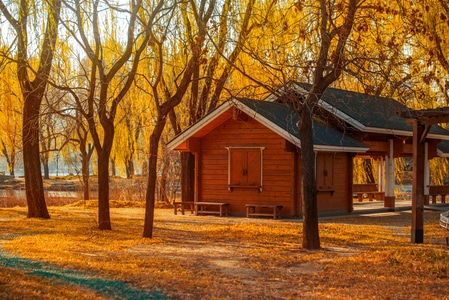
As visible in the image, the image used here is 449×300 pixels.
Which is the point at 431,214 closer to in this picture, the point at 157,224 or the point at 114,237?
the point at 157,224

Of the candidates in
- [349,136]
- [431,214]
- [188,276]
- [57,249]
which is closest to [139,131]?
[349,136]

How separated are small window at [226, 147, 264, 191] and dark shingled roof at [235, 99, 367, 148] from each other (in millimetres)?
1281

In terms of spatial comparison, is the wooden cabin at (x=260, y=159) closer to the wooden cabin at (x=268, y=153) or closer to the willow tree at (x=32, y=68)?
the wooden cabin at (x=268, y=153)

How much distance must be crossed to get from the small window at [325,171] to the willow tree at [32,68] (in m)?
9.16


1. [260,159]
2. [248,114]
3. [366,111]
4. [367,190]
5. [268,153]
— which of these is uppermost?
[366,111]

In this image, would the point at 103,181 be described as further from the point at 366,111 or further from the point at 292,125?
the point at 366,111

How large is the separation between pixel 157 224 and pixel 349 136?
868 centimetres

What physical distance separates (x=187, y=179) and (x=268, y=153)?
18.0 ft

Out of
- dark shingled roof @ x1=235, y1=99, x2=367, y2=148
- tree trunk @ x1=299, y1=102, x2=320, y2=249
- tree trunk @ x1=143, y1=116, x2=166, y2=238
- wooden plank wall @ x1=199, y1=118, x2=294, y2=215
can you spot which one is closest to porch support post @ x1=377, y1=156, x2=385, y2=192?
dark shingled roof @ x1=235, y1=99, x2=367, y2=148

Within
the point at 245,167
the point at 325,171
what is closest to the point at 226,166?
the point at 245,167

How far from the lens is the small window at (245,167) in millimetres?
22509

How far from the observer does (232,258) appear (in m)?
12.4

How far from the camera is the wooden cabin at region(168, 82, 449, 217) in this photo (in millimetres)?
21953

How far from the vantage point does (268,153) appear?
22.3 m
